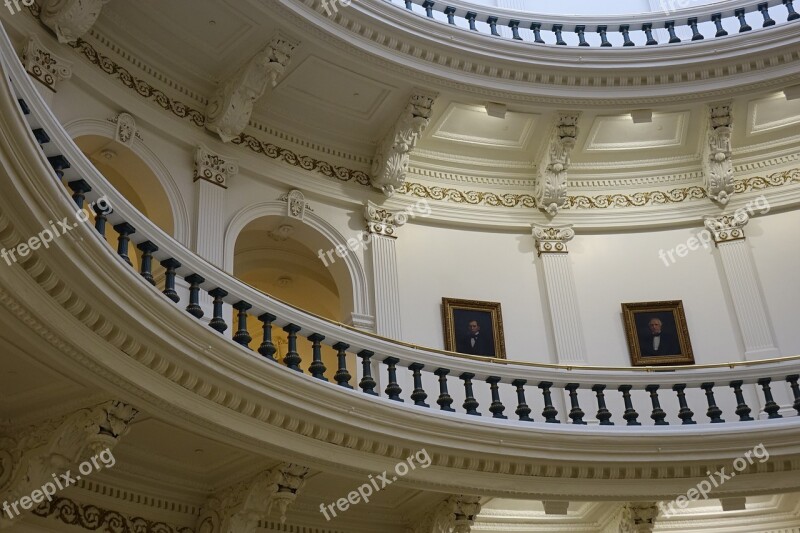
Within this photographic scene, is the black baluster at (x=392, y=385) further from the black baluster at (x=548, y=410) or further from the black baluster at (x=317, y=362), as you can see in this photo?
the black baluster at (x=548, y=410)

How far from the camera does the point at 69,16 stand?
38.9 ft

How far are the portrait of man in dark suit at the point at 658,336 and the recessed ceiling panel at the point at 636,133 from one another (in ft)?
9.50

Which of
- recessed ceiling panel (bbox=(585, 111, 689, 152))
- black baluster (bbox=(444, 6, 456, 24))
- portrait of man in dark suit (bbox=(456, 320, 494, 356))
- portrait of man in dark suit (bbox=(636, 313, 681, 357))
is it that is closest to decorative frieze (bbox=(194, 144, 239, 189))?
portrait of man in dark suit (bbox=(456, 320, 494, 356))

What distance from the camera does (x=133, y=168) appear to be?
519 inches

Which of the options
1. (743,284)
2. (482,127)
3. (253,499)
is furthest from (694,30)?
(253,499)

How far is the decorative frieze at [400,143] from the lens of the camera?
1459 centimetres

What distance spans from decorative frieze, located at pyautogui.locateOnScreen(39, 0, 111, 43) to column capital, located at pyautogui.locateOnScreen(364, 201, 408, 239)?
478 centimetres

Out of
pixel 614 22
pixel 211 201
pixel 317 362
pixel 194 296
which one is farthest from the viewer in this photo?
pixel 614 22

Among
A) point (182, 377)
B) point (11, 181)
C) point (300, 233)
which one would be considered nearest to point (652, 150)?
point (300, 233)

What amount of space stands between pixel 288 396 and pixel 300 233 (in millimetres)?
5522

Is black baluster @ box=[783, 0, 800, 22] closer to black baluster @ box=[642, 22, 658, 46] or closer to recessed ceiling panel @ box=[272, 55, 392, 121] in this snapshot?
black baluster @ box=[642, 22, 658, 46]

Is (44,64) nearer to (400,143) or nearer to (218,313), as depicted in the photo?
(218,313)

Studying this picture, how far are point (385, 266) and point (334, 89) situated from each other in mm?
2630

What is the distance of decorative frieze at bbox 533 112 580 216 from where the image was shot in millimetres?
15336
